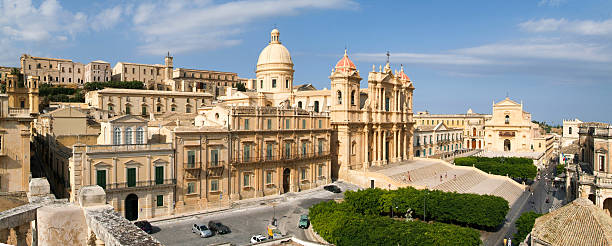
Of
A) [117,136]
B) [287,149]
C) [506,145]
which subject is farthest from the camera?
[506,145]

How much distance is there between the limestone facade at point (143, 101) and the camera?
2569 inches

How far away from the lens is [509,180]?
59719 mm

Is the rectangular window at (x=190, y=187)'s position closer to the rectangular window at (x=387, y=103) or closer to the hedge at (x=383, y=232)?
the hedge at (x=383, y=232)

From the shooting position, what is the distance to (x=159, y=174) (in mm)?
37906

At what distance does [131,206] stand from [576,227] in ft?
107

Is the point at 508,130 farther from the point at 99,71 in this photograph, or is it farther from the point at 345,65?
the point at 99,71

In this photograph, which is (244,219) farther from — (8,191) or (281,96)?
(281,96)

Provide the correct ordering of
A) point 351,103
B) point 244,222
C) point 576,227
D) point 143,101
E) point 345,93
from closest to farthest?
point 576,227, point 244,222, point 345,93, point 351,103, point 143,101

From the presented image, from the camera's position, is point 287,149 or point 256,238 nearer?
point 256,238

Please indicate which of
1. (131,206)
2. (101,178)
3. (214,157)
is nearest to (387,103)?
(214,157)

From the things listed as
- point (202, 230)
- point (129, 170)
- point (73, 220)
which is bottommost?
point (202, 230)

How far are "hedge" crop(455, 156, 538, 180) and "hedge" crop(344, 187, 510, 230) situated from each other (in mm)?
28451

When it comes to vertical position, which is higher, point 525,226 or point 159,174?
point 159,174

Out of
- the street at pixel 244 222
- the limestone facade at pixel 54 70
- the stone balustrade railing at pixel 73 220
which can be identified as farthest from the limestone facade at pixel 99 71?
the stone balustrade railing at pixel 73 220
